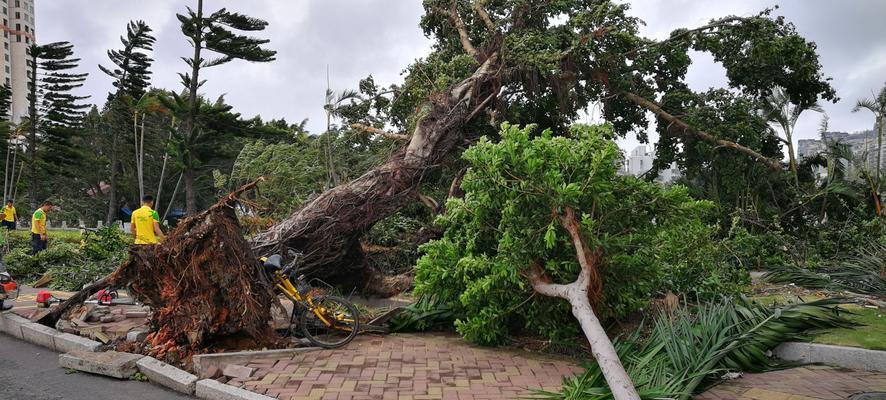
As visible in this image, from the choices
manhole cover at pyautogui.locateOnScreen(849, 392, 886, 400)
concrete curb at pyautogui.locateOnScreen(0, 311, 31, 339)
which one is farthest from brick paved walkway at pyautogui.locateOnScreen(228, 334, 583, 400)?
concrete curb at pyautogui.locateOnScreen(0, 311, 31, 339)

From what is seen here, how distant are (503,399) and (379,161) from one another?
6.40 m

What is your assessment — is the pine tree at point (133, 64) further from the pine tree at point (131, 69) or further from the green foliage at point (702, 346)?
the green foliage at point (702, 346)

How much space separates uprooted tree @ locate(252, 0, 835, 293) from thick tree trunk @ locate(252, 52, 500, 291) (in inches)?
0.8

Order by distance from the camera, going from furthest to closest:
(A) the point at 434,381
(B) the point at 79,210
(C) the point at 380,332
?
(B) the point at 79,210
(C) the point at 380,332
(A) the point at 434,381

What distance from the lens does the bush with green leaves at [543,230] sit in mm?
4672

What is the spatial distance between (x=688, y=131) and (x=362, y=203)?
21.0ft

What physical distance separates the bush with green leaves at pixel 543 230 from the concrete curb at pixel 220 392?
179cm

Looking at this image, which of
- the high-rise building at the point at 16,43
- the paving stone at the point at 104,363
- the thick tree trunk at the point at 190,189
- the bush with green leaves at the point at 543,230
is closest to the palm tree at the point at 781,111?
the bush with green leaves at the point at 543,230

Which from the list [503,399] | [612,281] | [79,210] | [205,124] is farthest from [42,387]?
[79,210]

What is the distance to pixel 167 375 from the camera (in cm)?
442

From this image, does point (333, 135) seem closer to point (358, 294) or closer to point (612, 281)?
point (358, 294)

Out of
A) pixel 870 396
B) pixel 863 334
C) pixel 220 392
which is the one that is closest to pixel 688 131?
pixel 863 334

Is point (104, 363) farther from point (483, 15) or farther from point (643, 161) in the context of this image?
point (643, 161)

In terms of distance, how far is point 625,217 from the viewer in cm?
514
